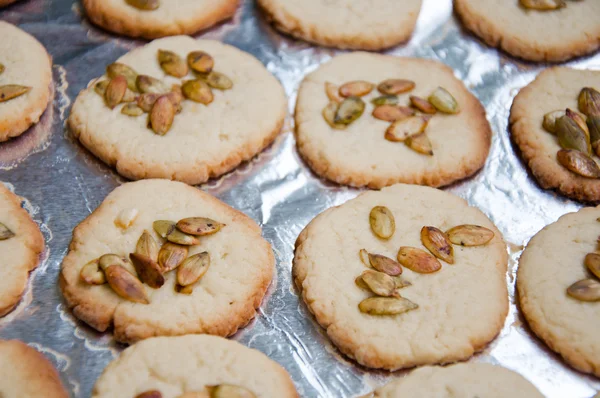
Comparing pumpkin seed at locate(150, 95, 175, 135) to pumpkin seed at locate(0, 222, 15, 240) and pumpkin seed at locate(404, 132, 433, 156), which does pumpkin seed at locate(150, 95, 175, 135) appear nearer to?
pumpkin seed at locate(0, 222, 15, 240)

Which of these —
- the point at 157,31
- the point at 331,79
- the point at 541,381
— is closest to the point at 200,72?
the point at 157,31

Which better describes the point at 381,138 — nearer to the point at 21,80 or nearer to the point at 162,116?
the point at 162,116

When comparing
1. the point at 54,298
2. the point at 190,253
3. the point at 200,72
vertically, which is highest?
the point at 200,72

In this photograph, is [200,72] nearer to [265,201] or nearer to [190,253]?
[265,201]

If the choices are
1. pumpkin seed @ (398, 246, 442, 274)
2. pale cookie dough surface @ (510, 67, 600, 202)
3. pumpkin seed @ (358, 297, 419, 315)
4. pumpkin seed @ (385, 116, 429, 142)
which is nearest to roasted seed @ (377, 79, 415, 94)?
pumpkin seed @ (385, 116, 429, 142)

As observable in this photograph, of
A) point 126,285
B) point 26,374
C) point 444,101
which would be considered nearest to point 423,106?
point 444,101

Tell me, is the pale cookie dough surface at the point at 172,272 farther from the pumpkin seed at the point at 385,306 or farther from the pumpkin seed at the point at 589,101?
the pumpkin seed at the point at 589,101

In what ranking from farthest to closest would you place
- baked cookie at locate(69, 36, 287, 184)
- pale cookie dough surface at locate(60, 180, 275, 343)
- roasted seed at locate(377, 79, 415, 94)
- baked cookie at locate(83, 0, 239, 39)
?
baked cookie at locate(83, 0, 239, 39) → roasted seed at locate(377, 79, 415, 94) → baked cookie at locate(69, 36, 287, 184) → pale cookie dough surface at locate(60, 180, 275, 343)
